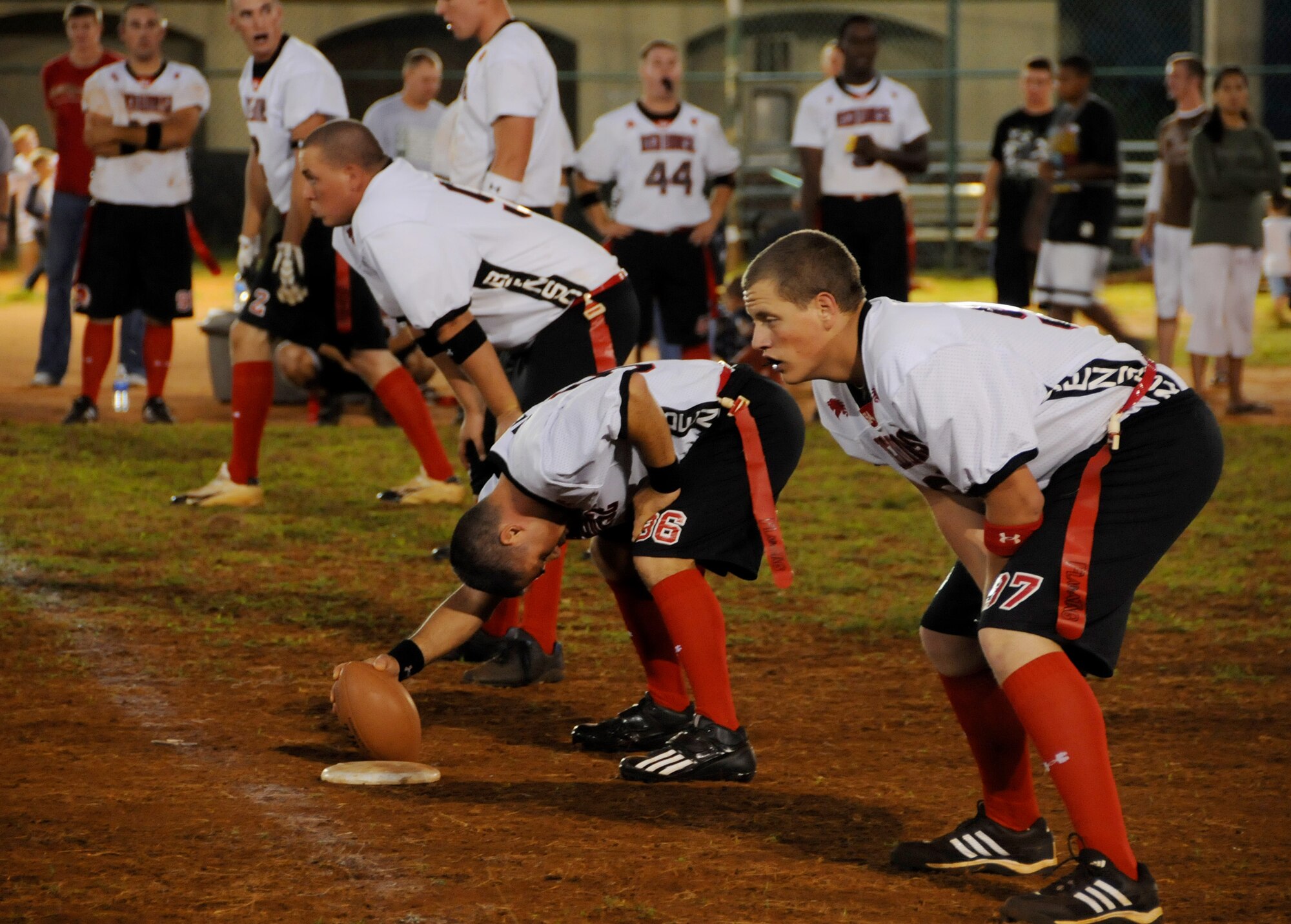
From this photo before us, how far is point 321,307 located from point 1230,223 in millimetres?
6331

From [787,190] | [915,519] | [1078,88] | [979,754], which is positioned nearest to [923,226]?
[787,190]

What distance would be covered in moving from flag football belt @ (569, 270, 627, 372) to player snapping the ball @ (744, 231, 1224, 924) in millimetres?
1693

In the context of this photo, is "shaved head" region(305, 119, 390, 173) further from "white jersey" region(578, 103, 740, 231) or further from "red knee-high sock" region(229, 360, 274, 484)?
"white jersey" region(578, 103, 740, 231)

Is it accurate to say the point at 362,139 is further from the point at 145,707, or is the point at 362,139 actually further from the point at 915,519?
the point at 915,519

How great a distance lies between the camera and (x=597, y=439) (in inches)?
165

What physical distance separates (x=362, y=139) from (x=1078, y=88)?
744 centimetres

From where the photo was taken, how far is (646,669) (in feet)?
16.2

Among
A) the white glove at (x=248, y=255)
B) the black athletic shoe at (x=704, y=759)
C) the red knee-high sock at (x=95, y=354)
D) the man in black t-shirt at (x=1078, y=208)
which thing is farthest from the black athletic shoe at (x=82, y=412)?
the black athletic shoe at (x=704, y=759)

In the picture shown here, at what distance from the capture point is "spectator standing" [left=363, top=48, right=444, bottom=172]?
11289mm

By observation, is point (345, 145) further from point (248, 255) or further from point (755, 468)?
point (248, 255)

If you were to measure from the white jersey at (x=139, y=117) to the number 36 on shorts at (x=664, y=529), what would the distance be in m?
6.64

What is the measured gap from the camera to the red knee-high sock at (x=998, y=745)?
3.81 metres

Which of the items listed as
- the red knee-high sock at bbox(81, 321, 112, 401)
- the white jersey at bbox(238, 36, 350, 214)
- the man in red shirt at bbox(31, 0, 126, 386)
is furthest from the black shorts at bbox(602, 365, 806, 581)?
the man in red shirt at bbox(31, 0, 126, 386)

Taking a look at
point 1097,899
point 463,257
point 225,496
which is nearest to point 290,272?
point 225,496
